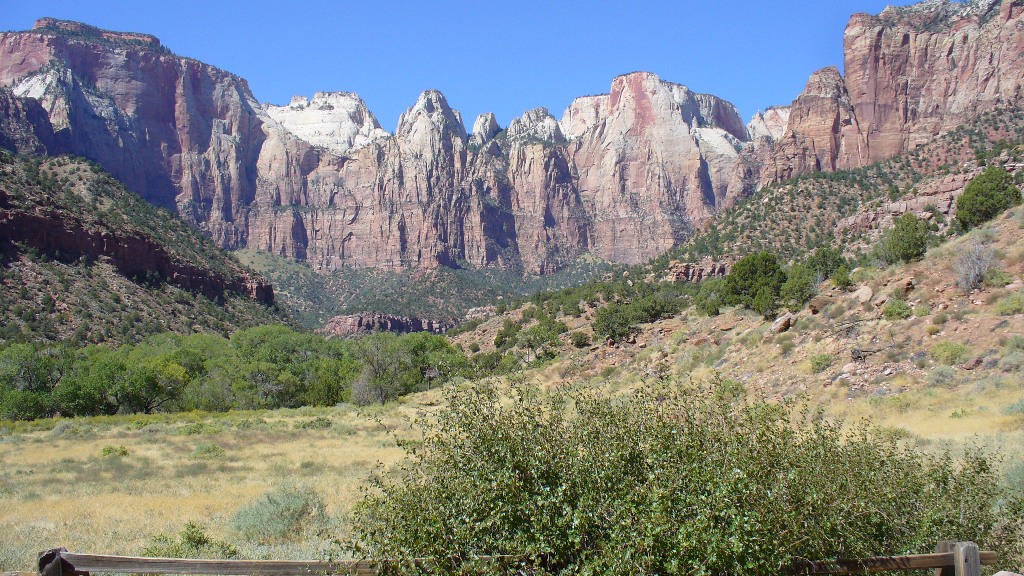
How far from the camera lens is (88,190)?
89000 millimetres

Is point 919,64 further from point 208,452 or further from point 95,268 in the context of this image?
point 95,268

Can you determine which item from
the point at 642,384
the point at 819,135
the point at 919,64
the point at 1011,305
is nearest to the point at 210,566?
the point at 642,384

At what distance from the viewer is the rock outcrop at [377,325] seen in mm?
130375

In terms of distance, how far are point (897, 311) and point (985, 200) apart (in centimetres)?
1905

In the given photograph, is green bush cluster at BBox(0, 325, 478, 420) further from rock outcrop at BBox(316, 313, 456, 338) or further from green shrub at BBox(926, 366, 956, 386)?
rock outcrop at BBox(316, 313, 456, 338)

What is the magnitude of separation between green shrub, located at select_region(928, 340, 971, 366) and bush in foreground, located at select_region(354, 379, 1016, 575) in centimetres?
1592

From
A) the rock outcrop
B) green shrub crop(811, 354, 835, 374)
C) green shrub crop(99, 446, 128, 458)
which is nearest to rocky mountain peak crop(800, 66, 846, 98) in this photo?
the rock outcrop

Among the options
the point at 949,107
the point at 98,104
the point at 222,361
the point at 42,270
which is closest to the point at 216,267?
the point at 42,270

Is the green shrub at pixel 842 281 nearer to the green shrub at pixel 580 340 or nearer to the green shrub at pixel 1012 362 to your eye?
the green shrub at pixel 1012 362

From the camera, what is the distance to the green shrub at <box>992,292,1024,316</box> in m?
22.3

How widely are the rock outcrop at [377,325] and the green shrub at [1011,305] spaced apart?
11212cm

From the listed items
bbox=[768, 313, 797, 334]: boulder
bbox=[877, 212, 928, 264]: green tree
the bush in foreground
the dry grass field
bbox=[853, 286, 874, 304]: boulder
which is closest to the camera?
the bush in foreground

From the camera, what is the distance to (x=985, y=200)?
3841cm

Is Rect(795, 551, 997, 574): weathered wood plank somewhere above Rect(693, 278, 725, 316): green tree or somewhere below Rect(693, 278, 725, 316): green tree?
below
